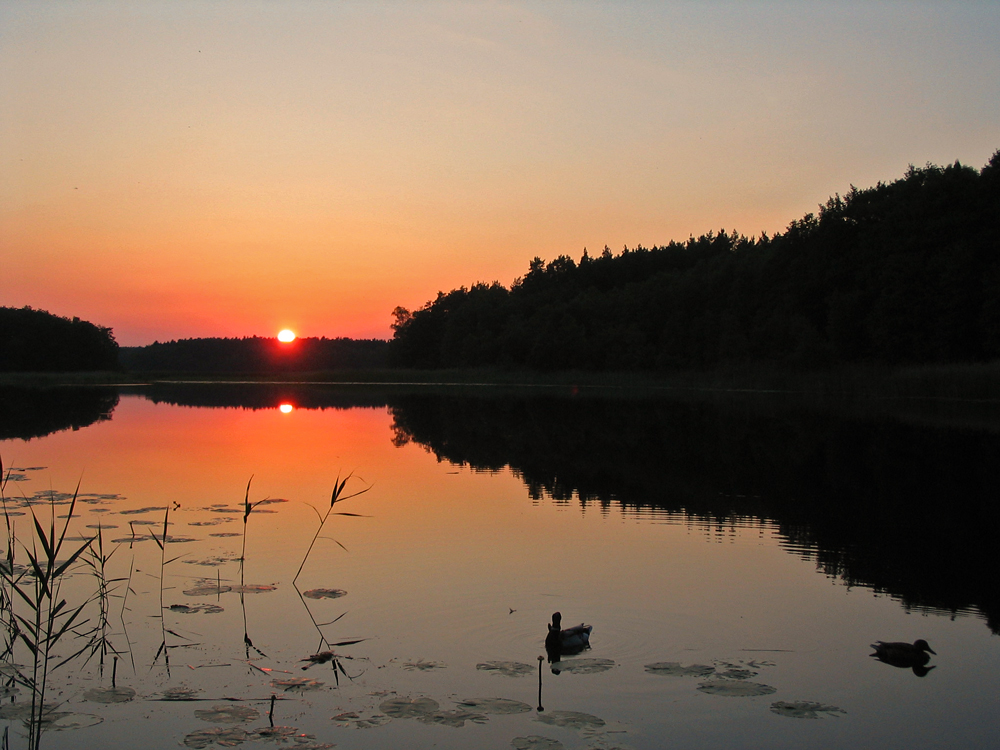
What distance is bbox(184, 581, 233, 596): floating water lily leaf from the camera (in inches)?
294

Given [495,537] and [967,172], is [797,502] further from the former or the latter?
[967,172]

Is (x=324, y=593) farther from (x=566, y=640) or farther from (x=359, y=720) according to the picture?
(x=359, y=720)

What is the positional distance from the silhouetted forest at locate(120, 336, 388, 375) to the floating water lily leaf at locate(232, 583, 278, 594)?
153 metres

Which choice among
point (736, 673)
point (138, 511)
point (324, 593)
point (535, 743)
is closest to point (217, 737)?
point (535, 743)

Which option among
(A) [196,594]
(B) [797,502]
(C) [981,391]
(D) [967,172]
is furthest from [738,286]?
(A) [196,594]

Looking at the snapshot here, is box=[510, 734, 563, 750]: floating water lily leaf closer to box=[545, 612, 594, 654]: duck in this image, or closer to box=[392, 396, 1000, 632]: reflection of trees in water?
box=[545, 612, 594, 654]: duck

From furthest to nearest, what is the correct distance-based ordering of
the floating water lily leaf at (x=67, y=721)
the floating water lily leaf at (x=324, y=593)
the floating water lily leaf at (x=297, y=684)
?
the floating water lily leaf at (x=324, y=593) → the floating water lily leaf at (x=297, y=684) → the floating water lily leaf at (x=67, y=721)

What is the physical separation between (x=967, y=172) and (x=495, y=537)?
44.9 metres

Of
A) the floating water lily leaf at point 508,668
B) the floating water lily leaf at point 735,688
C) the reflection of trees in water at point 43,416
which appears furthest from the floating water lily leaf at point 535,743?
the reflection of trees in water at point 43,416

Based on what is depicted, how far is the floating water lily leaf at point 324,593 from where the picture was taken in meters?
7.46

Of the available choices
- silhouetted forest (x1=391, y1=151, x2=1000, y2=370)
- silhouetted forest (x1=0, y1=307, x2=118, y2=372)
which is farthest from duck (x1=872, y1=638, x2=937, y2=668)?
silhouetted forest (x1=0, y1=307, x2=118, y2=372)

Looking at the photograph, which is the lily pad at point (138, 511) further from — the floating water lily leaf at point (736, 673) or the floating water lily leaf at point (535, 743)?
the floating water lily leaf at point (736, 673)

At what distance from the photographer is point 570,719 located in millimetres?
4953

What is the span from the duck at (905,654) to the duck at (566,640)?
84.6 inches
